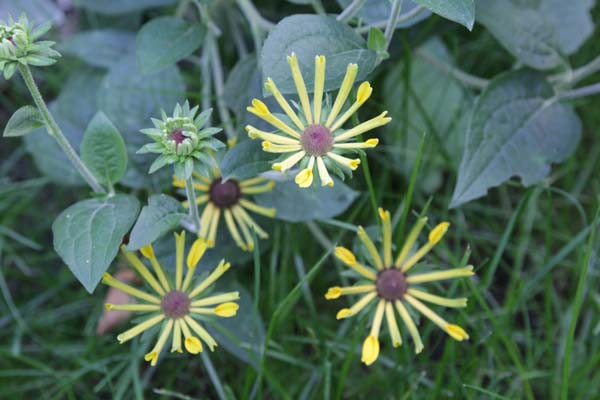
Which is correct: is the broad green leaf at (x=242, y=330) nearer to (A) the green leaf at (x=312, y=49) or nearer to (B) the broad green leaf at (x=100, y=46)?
(A) the green leaf at (x=312, y=49)

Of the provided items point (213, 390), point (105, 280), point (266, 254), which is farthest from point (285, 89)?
point (213, 390)

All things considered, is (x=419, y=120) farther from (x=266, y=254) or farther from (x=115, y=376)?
(x=115, y=376)

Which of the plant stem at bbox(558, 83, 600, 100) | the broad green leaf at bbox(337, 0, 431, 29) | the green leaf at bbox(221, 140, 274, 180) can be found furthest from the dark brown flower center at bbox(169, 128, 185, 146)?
the plant stem at bbox(558, 83, 600, 100)

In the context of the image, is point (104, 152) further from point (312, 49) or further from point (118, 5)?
point (118, 5)

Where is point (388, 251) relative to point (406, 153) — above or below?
below

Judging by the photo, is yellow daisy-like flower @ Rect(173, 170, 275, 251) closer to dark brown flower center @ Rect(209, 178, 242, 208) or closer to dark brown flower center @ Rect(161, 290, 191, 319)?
dark brown flower center @ Rect(209, 178, 242, 208)

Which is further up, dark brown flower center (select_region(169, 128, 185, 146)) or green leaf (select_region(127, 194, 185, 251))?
dark brown flower center (select_region(169, 128, 185, 146))
